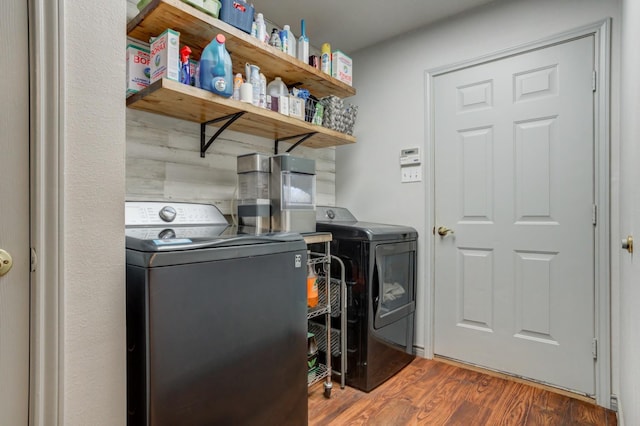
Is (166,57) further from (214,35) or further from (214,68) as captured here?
(214,35)

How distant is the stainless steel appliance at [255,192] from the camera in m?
1.83

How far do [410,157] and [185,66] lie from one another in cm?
165

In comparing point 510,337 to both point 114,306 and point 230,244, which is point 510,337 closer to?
point 230,244

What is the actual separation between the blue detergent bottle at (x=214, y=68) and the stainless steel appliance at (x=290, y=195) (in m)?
0.45

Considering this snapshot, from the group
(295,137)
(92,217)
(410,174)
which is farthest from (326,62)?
(92,217)

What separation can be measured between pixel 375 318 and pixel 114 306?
1.49m

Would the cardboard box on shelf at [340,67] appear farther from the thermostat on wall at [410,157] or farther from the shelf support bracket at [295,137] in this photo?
the thermostat on wall at [410,157]

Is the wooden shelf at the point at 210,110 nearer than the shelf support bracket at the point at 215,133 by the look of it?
Yes

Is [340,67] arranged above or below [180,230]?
above

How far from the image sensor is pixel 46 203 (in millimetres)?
810

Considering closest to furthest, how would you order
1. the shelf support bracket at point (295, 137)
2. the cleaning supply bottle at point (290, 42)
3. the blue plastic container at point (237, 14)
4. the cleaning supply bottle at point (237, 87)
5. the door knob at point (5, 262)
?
the door knob at point (5, 262), the blue plastic container at point (237, 14), the cleaning supply bottle at point (237, 87), the cleaning supply bottle at point (290, 42), the shelf support bracket at point (295, 137)

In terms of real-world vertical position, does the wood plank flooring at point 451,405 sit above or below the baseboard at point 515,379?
below

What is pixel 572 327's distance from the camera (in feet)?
6.43

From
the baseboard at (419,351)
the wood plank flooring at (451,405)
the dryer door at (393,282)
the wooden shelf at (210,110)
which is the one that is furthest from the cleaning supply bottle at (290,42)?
the baseboard at (419,351)
